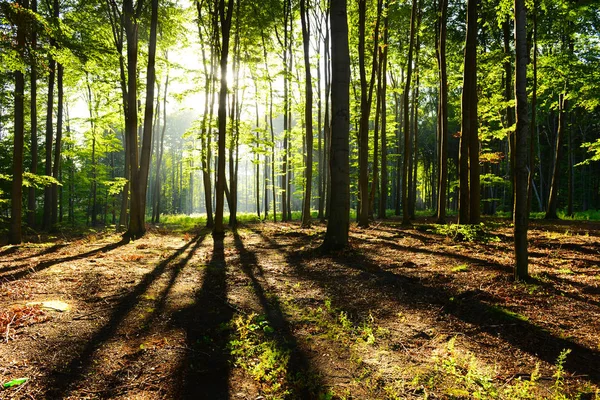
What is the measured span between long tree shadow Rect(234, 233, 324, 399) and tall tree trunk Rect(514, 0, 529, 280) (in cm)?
411

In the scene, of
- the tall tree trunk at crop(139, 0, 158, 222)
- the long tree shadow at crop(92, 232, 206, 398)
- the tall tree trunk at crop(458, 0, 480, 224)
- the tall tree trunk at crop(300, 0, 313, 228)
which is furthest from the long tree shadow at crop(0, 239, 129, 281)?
the tall tree trunk at crop(458, 0, 480, 224)

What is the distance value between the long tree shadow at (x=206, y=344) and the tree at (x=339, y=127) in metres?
3.46

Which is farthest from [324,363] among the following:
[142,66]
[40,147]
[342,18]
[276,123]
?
[276,123]

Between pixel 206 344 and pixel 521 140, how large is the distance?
566 centimetres

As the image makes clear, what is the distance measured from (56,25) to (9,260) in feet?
21.4

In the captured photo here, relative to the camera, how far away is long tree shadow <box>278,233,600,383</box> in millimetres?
3279

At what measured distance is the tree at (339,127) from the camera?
8398 mm

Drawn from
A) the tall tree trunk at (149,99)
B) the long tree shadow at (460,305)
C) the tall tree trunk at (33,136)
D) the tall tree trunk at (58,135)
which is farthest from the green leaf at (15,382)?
the tall tree trunk at (58,135)

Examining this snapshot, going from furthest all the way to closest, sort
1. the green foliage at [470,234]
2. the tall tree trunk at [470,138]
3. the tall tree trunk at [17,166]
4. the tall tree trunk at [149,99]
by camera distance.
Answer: the tall tree trunk at [149,99], the tall tree trunk at [17,166], the tall tree trunk at [470,138], the green foliage at [470,234]

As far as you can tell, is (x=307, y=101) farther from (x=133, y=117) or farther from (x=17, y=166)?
(x=17, y=166)

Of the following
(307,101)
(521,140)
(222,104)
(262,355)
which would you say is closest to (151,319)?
(262,355)

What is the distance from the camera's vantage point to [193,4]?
16.0 meters

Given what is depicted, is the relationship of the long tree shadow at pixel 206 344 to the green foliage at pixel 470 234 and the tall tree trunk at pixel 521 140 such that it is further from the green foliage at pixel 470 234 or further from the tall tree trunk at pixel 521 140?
the green foliage at pixel 470 234

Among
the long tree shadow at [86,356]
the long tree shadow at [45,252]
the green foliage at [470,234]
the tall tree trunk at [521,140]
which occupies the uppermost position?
the tall tree trunk at [521,140]
